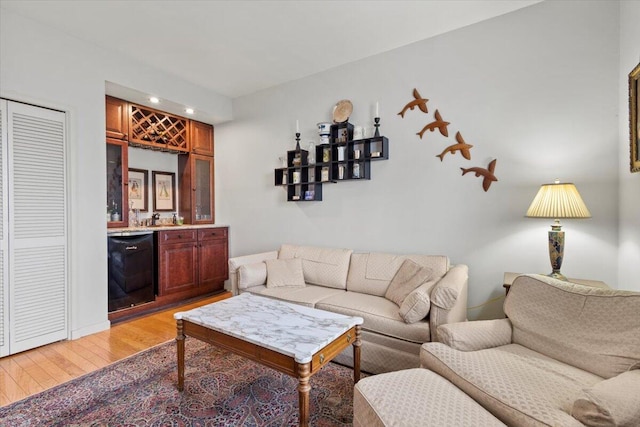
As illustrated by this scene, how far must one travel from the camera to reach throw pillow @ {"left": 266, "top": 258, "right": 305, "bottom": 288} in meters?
3.07

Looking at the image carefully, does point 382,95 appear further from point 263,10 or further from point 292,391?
point 292,391

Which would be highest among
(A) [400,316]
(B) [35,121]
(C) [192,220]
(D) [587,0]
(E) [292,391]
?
(D) [587,0]

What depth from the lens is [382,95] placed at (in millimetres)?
3221

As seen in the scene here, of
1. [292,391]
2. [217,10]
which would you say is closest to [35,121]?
[217,10]

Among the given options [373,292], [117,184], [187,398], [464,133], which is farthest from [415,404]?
[117,184]

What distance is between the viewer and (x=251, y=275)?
303 centimetres

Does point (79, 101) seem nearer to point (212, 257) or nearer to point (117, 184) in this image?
point (117, 184)

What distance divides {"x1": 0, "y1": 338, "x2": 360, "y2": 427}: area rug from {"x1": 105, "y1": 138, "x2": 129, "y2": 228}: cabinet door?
1788mm

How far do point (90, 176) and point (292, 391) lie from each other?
2.79m

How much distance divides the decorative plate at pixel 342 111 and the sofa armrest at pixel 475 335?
2366 mm

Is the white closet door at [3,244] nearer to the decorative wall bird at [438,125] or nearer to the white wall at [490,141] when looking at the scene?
the white wall at [490,141]

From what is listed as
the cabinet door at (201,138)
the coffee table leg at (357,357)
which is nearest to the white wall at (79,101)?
the cabinet door at (201,138)

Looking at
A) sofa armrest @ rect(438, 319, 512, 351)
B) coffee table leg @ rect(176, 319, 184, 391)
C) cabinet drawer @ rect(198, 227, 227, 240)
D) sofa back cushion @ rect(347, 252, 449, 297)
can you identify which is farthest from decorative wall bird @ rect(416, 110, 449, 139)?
cabinet drawer @ rect(198, 227, 227, 240)

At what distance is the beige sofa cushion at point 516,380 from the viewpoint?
3.84ft
